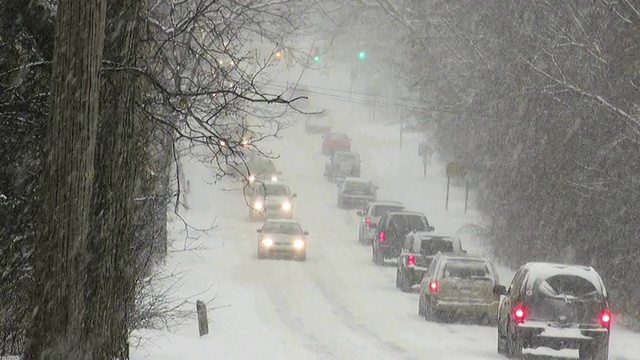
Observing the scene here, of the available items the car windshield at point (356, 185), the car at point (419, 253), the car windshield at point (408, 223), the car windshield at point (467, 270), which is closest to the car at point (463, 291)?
the car windshield at point (467, 270)

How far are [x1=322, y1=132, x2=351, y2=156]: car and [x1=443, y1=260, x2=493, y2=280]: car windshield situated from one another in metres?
54.9

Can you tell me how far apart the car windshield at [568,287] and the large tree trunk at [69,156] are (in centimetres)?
1302

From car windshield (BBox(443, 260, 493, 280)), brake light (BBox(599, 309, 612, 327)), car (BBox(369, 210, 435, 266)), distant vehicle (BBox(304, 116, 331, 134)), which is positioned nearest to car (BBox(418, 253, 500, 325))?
car windshield (BBox(443, 260, 493, 280))

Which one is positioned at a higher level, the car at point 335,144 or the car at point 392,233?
the car at point 335,144

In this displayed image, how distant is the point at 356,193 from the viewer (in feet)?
204

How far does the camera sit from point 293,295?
33.2m

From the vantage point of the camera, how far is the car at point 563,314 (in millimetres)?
20641

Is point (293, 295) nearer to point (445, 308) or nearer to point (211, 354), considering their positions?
point (445, 308)

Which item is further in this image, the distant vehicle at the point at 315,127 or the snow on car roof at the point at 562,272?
the distant vehicle at the point at 315,127

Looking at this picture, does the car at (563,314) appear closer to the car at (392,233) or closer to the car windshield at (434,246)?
the car windshield at (434,246)

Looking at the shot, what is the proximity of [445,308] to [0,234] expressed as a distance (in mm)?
16970

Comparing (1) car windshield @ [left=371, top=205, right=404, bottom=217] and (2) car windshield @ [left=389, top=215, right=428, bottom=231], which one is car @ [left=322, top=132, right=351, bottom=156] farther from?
(2) car windshield @ [left=389, top=215, right=428, bottom=231]

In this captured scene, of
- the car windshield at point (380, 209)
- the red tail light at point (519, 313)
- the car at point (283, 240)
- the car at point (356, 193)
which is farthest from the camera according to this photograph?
the car at point (356, 193)

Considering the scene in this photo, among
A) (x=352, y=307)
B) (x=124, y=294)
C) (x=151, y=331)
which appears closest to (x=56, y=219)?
(x=124, y=294)
